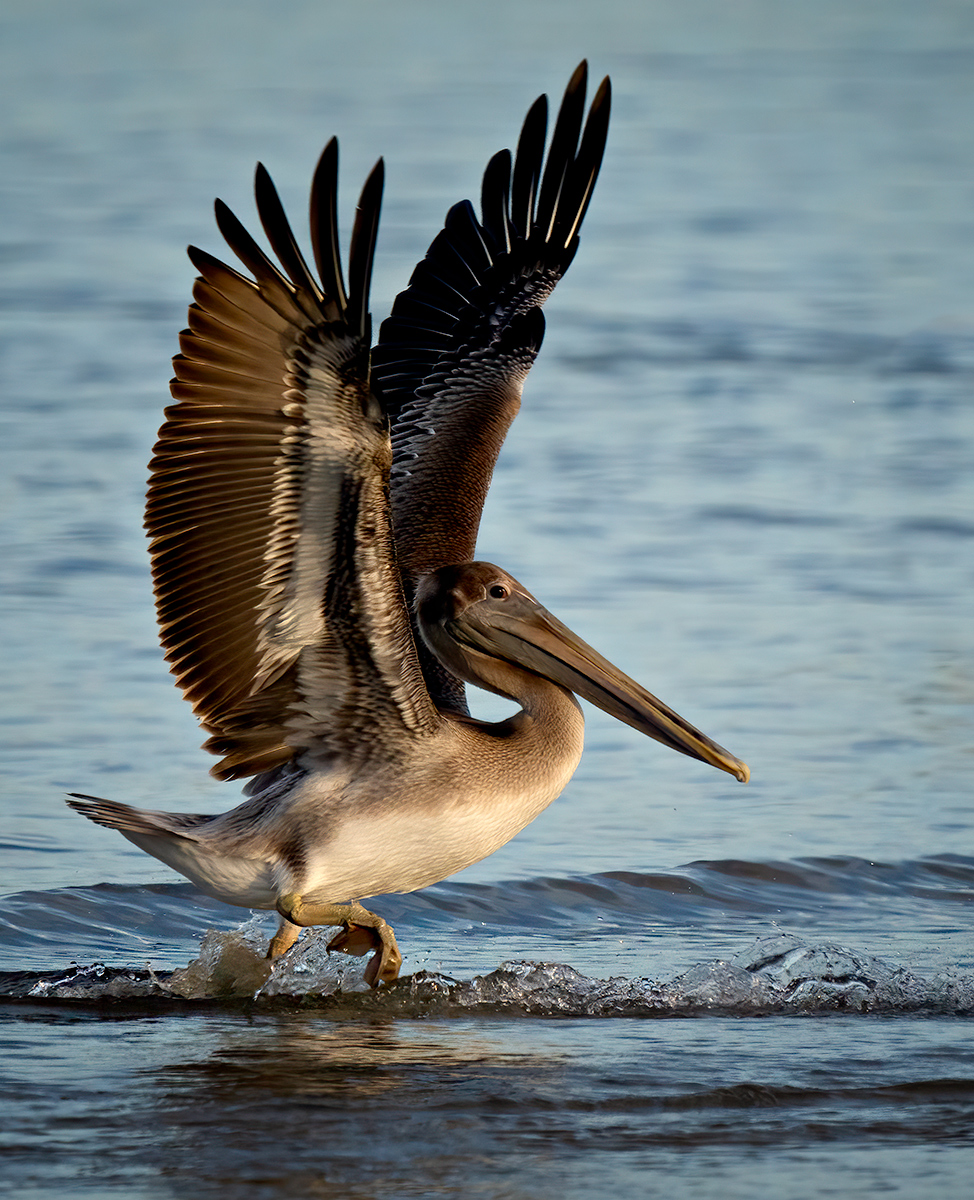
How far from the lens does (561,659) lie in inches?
222

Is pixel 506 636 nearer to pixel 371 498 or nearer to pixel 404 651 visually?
pixel 404 651

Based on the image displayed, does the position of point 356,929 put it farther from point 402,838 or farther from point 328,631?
point 328,631

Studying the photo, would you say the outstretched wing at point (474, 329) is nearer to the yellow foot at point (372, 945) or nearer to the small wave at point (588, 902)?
the small wave at point (588, 902)

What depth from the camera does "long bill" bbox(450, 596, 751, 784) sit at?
5.59 meters

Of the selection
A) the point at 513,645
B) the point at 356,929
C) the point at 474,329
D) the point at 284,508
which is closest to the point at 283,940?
the point at 356,929

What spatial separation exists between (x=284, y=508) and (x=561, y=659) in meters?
1.23

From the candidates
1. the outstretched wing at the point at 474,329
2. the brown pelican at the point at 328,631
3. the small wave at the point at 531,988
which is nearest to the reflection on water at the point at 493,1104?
the small wave at the point at 531,988

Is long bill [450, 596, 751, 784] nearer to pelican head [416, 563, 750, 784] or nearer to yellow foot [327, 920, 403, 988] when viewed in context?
pelican head [416, 563, 750, 784]

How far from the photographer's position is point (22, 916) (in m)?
6.04

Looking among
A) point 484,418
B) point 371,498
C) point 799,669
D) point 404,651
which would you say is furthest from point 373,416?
point 799,669

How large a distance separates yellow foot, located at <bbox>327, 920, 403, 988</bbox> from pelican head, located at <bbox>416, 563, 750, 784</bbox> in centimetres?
89

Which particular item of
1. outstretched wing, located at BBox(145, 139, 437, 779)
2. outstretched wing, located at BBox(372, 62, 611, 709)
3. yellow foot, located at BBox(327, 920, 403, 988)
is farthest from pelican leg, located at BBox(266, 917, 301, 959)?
outstretched wing, located at BBox(372, 62, 611, 709)

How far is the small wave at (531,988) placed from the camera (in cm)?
516

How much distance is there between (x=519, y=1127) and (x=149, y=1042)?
4.03 feet
